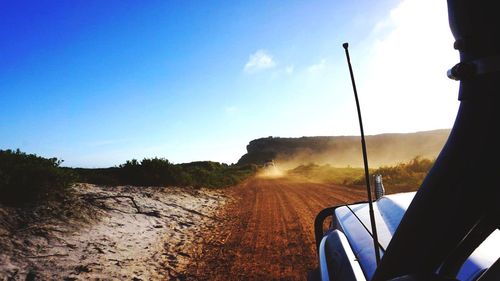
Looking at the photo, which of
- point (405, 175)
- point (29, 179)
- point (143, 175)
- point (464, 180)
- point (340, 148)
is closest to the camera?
point (464, 180)

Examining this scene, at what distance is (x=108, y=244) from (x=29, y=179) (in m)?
3.29

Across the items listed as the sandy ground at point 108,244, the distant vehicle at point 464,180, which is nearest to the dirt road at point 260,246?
the sandy ground at point 108,244

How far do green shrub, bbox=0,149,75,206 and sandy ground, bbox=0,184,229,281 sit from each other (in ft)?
2.54

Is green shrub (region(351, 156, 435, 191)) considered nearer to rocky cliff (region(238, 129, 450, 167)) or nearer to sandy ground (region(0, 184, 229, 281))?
sandy ground (region(0, 184, 229, 281))

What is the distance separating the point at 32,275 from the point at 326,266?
5245 mm

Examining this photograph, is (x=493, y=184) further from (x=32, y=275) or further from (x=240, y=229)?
(x=240, y=229)

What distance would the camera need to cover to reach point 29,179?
869 cm

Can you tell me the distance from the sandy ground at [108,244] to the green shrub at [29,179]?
0.77 m

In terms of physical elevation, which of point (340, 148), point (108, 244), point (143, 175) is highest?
point (340, 148)

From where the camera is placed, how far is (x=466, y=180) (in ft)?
2.91

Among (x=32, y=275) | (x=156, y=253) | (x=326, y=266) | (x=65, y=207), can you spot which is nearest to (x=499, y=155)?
(x=326, y=266)

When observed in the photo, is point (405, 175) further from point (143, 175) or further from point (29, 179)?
point (29, 179)

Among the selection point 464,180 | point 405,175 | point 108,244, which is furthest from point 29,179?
Result: point 405,175

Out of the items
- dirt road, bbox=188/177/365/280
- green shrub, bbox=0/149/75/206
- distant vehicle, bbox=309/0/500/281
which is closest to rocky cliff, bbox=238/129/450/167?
dirt road, bbox=188/177/365/280
